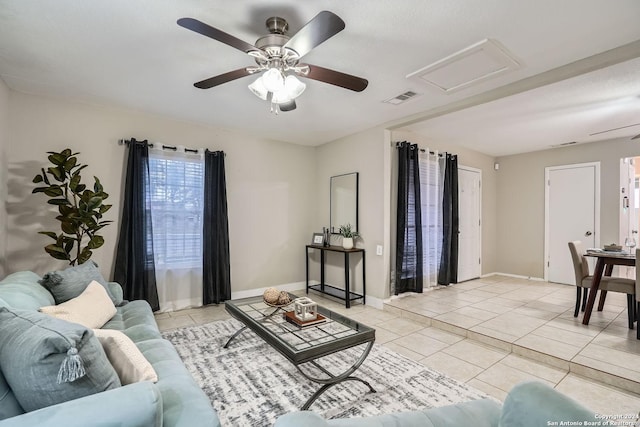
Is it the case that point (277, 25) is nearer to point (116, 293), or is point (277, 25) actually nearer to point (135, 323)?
point (135, 323)

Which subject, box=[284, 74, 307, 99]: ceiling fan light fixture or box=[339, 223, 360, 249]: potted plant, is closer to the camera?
box=[284, 74, 307, 99]: ceiling fan light fixture

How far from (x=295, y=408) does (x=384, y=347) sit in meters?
1.23

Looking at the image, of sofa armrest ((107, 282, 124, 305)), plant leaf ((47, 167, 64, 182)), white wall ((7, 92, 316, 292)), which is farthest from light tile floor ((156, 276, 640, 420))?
plant leaf ((47, 167, 64, 182))

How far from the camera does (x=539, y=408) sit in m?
0.84

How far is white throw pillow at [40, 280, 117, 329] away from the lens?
6.03 feet

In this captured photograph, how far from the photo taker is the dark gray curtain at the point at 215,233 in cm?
409

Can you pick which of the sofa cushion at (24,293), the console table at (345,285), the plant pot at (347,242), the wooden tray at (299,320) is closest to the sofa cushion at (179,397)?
the sofa cushion at (24,293)

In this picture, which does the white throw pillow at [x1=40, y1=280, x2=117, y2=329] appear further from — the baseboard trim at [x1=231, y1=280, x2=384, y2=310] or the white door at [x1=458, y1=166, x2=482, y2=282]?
the white door at [x1=458, y1=166, x2=482, y2=282]

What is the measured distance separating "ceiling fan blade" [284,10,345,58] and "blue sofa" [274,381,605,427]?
161 centimetres

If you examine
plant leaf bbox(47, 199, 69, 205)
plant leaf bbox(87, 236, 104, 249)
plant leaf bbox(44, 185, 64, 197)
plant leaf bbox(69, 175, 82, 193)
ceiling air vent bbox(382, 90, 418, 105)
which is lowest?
plant leaf bbox(87, 236, 104, 249)

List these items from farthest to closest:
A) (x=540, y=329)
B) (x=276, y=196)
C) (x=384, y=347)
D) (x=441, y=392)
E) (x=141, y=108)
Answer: (x=276, y=196) → (x=141, y=108) → (x=540, y=329) → (x=384, y=347) → (x=441, y=392)

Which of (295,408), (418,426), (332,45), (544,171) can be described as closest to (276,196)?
(332,45)

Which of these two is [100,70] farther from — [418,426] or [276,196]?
[418,426]

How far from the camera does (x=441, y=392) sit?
7.08 feet
